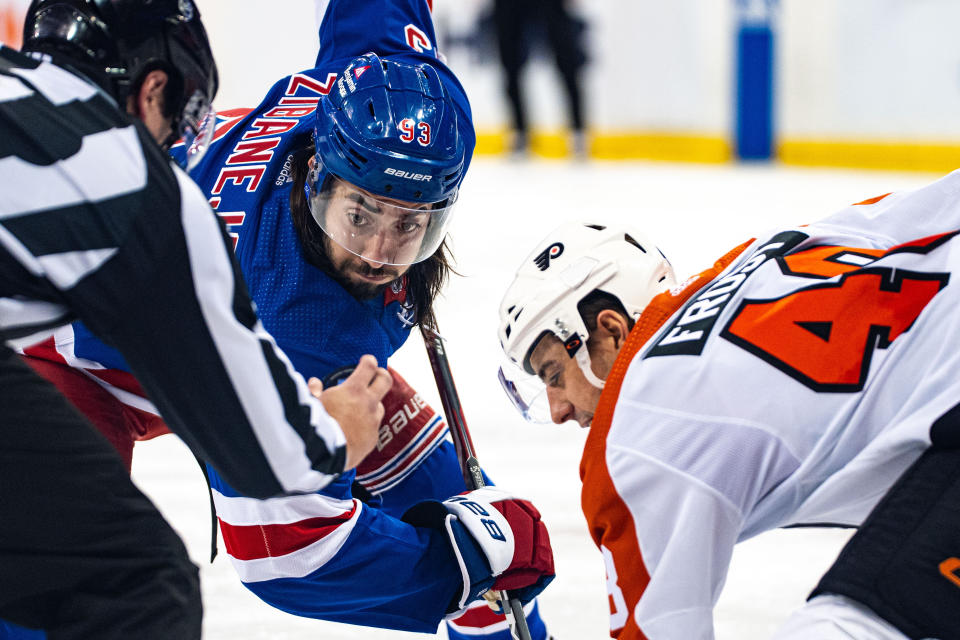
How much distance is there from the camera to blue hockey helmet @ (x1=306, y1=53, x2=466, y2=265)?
6.04ft

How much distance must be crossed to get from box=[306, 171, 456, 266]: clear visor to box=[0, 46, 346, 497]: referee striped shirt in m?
0.66

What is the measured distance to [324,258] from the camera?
191 centimetres

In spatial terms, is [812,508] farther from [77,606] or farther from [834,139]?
[834,139]

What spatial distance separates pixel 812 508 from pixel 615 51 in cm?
715

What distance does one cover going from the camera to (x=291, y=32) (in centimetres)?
847

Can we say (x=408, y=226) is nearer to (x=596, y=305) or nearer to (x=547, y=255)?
(x=547, y=255)

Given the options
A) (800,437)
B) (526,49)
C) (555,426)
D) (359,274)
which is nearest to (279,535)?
(359,274)

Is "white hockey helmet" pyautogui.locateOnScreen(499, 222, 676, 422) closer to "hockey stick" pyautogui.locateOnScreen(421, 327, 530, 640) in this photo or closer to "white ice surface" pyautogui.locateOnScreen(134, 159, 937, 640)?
"hockey stick" pyautogui.locateOnScreen(421, 327, 530, 640)

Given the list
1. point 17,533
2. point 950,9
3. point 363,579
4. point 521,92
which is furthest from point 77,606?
point 521,92

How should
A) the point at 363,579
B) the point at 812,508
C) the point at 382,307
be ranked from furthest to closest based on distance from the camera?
the point at 382,307 < the point at 363,579 < the point at 812,508

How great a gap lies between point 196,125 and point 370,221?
0.97 ft

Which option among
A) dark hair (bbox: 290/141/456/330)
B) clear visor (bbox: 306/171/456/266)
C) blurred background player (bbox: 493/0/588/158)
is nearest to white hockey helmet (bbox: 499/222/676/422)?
clear visor (bbox: 306/171/456/266)

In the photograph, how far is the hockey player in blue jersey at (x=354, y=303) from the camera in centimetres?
182

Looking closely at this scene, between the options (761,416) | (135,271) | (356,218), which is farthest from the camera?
(356,218)
